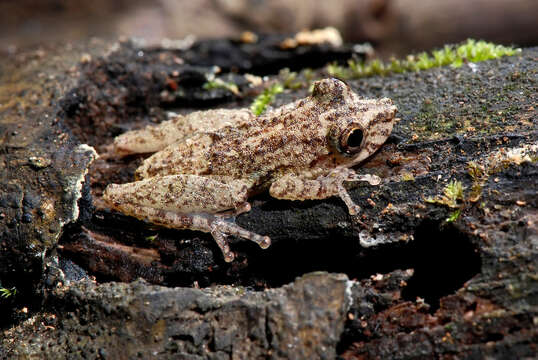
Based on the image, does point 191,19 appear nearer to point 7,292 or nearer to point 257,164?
point 257,164

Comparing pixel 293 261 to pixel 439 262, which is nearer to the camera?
pixel 439 262

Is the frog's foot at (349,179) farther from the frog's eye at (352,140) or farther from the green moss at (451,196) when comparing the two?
the green moss at (451,196)

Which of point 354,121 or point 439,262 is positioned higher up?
point 354,121

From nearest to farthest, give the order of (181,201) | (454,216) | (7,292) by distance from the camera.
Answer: (454,216) → (7,292) → (181,201)

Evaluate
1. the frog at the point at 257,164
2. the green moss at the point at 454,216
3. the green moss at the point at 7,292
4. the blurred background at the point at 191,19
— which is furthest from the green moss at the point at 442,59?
the green moss at the point at 7,292

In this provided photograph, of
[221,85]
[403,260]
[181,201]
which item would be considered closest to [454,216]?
[403,260]

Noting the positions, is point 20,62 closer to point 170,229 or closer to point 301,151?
point 170,229
